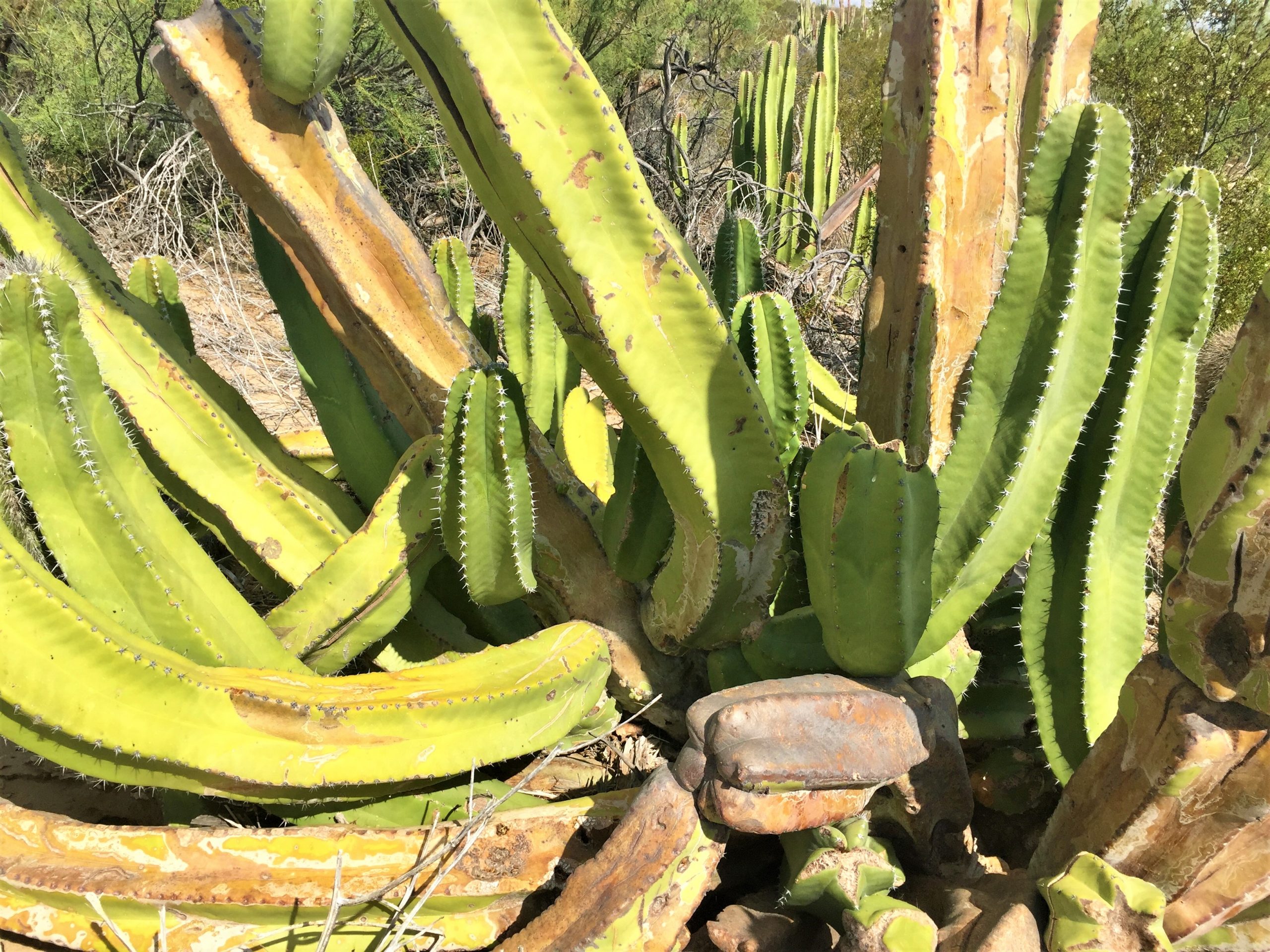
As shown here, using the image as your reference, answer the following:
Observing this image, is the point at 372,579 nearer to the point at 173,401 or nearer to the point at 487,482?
the point at 487,482

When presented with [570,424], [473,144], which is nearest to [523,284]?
[570,424]

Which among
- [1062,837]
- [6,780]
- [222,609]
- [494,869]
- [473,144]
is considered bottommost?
[6,780]

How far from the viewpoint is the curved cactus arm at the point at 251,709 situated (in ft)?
3.95

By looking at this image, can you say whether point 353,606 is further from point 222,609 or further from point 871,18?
point 871,18

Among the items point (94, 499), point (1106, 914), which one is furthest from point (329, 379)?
Result: point (1106, 914)

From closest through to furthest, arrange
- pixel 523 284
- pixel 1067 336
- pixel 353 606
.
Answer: pixel 1067 336
pixel 353 606
pixel 523 284

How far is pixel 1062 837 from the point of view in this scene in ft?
4.17

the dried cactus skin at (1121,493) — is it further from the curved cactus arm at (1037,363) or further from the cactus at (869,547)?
the cactus at (869,547)

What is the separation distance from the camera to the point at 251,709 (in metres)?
1.33

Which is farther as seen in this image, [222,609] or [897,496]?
[222,609]

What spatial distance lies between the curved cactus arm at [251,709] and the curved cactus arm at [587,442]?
0.69 meters

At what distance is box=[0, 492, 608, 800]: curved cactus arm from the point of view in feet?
3.95

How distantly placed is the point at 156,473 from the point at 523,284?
1.13 metres

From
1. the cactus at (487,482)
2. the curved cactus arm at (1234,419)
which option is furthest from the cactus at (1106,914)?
the cactus at (487,482)
